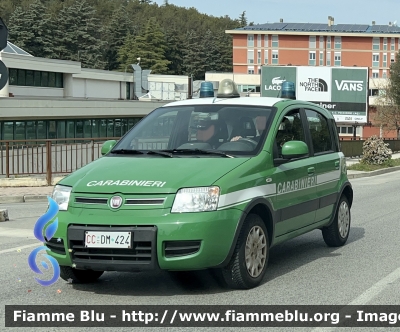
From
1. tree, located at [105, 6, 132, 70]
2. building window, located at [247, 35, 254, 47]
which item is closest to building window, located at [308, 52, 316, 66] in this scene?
building window, located at [247, 35, 254, 47]

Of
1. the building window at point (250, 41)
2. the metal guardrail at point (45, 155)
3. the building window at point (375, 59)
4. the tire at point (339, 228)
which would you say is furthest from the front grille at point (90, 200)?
the building window at point (250, 41)

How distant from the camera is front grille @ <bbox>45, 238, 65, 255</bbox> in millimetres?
6566

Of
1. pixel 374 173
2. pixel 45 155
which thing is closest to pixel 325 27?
pixel 374 173

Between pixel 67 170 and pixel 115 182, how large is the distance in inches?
614

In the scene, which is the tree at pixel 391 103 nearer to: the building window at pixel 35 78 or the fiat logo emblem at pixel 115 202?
the building window at pixel 35 78

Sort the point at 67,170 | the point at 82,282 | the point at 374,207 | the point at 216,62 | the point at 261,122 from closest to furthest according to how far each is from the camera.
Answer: the point at 82,282 → the point at 261,122 → the point at 374,207 → the point at 67,170 → the point at 216,62

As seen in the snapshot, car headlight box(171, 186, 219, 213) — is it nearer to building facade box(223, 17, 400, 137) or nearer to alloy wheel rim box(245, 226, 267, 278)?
alloy wheel rim box(245, 226, 267, 278)

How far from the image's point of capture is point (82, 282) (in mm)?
7215

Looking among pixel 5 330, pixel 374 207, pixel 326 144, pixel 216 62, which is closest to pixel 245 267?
pixel 5 330

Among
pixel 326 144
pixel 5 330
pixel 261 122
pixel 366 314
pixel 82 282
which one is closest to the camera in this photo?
pixel 5 330

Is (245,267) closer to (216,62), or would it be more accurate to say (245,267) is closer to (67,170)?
(67,170)

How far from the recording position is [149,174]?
6656 mm

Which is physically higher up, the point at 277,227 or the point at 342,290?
the point at 277,227

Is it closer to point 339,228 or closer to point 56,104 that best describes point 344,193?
point 339,228
